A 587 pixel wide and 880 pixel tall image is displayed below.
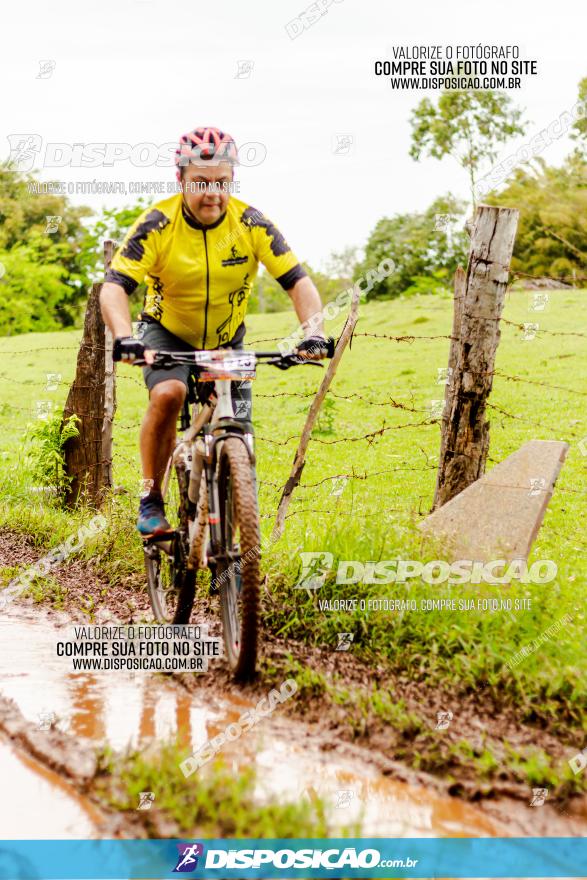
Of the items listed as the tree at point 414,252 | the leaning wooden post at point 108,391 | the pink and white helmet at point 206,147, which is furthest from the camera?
the tree at point 414,252

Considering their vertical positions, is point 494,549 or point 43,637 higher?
point 494,549

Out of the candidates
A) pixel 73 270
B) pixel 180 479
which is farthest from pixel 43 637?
pixel 73 270

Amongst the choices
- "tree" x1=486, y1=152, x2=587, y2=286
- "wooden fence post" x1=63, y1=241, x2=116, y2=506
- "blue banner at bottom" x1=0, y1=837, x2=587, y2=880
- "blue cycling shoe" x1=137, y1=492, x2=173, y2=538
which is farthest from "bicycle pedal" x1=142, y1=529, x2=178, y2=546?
"tree" x1=486, y1=152, x2=587, y2=286

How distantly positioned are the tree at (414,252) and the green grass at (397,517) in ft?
56.8

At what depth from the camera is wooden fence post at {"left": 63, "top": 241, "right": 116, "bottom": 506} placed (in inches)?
296

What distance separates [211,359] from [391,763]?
6.32 ft

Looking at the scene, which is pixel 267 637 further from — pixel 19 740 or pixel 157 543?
pixel 19 740

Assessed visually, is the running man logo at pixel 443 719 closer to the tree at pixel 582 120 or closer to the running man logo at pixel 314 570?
the running man logo at pixel 314 570

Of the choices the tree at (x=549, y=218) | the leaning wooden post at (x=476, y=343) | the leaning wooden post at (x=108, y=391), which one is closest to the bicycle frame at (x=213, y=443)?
the leaning wooden post at (x=476, y=343)

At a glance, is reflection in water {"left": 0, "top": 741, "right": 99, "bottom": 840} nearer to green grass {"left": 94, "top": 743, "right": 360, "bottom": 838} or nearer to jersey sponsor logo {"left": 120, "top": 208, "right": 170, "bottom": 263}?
green grass {"left": 94, "top": 743, "right": 360, "bottom": 838}

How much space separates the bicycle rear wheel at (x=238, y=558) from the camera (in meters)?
4.02

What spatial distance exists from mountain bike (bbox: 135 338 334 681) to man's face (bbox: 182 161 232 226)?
0.77 meters

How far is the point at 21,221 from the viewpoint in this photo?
139ft

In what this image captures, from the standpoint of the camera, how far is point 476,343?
220 inches
